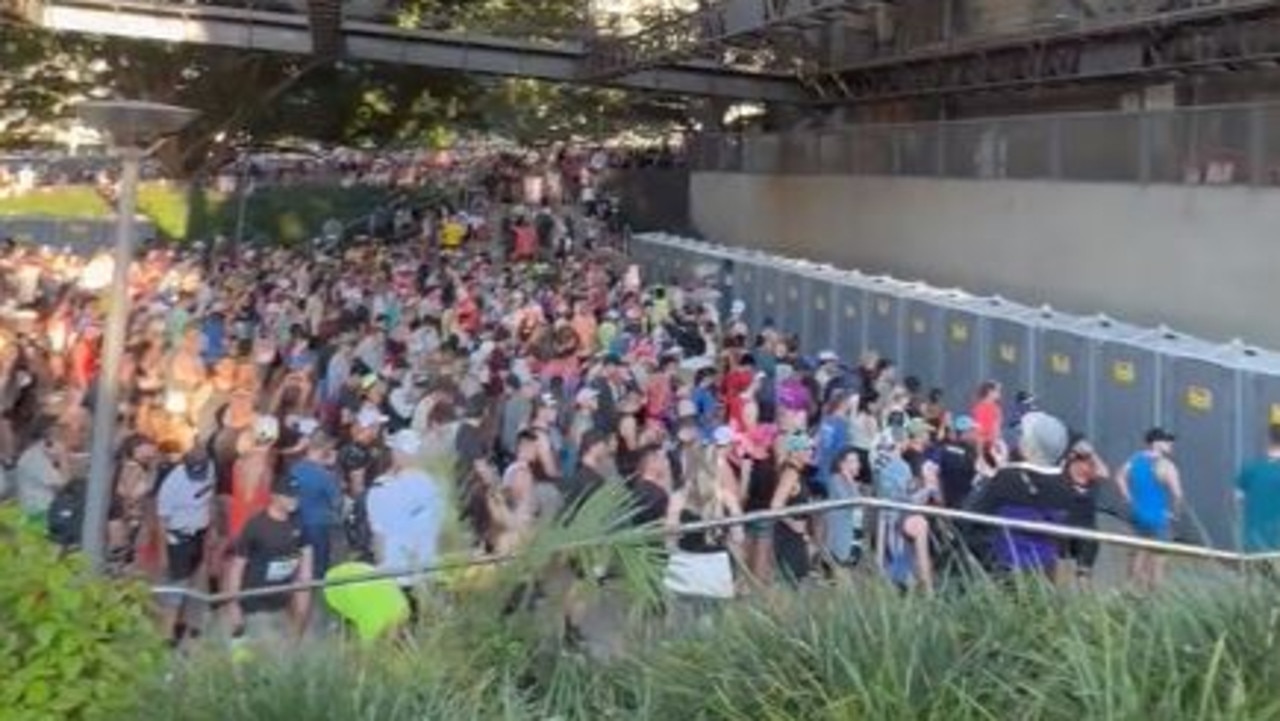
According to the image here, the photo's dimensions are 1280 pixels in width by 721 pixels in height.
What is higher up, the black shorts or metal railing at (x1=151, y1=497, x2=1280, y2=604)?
metal railing at (x1=151, y1=497, x2=1280, y2=604)

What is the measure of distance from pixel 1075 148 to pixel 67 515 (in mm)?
16668

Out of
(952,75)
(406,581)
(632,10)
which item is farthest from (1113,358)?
(632,10)

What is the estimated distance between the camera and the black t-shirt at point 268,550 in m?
10.1

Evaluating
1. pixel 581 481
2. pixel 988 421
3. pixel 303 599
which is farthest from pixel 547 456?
pixel 988 421

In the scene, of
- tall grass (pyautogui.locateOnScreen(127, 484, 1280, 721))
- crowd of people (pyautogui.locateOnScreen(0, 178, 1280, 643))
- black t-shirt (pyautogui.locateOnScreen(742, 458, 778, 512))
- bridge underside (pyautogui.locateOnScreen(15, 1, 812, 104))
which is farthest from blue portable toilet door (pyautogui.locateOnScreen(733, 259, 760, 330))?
tall grass (pyautogui.locateOnScreen(127, 484, 1280, 721))

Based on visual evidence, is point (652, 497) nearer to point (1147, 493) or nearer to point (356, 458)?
point (356, 458)

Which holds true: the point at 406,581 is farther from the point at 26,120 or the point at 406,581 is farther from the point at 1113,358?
the point at 26,120

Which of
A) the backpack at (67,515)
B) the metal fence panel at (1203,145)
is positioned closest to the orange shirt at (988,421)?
the backpack at (67,515)

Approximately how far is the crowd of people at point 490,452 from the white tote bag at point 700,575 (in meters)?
0.03

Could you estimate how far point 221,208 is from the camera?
48.9 m

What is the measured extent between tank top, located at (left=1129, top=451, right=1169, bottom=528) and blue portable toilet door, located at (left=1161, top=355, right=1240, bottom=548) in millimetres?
2255

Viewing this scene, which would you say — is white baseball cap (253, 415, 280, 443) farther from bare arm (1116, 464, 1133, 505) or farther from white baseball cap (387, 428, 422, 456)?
bare arm (1116, 464, 1133, 505)

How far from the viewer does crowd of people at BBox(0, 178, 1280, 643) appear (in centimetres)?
850

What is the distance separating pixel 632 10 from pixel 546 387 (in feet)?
114
